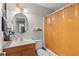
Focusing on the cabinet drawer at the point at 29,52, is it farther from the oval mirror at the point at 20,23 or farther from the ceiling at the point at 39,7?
the ceiling at the point at 39,7

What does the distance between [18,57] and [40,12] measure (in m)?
0.51

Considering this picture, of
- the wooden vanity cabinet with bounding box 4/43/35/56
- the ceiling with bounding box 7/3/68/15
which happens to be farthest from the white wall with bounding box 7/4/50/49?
the wooden vanity cabinet with bounding box 4/43/35/56

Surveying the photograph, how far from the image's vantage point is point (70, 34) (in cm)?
112

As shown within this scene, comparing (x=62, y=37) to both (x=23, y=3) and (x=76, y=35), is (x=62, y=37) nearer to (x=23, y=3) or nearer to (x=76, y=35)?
(x=76, y=35)

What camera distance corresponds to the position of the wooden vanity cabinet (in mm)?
1146

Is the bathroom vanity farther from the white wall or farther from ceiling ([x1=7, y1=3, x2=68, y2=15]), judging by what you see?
ceiling ([x1=7, y1=3, x2=68, y2=15])

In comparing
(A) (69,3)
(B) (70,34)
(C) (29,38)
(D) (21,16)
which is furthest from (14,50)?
(A) (69,3)

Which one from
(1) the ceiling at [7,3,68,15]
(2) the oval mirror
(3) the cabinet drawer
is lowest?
(3) the cabinet drawer

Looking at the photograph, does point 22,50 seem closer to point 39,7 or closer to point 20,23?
point 20,23

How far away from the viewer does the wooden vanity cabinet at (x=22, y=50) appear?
1.15 meters

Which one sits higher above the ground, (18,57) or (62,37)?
(62,37)

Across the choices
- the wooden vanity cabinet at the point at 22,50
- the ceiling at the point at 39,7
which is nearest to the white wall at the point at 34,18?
the ceiling at the point at 39,7

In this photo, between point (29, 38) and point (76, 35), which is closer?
point (76, 35)

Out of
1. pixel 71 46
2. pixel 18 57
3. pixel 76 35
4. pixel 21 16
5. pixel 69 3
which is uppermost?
pixel 69 3
